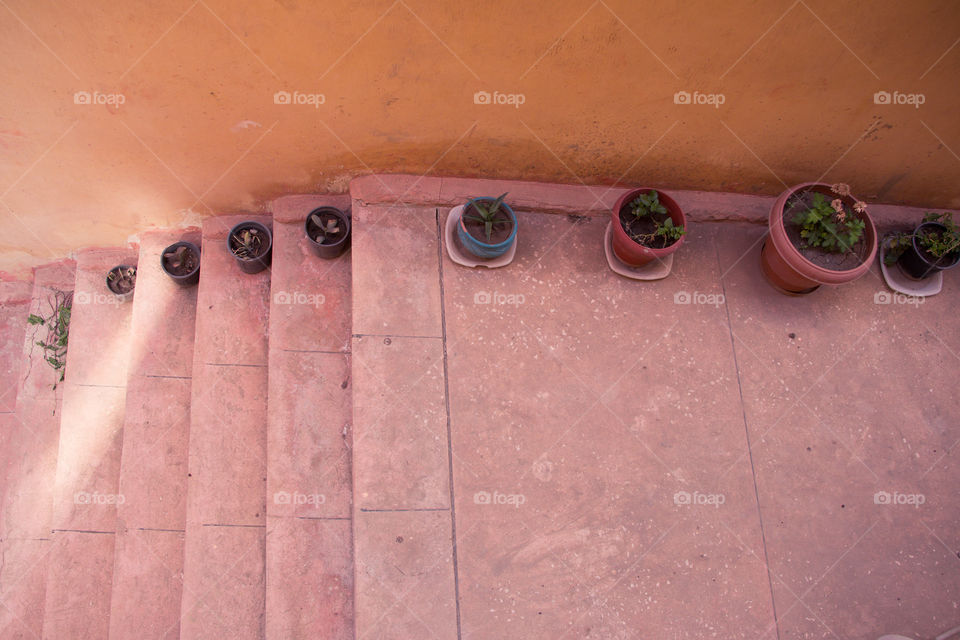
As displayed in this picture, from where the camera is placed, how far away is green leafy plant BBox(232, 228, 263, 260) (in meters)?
3.52

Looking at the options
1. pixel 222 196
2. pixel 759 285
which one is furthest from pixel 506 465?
pixel 222 196

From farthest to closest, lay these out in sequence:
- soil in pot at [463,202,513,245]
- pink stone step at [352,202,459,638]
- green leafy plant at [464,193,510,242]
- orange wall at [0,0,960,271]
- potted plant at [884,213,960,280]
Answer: potted plant at [884,213,960,280]
soil in pot at [463,202,513,245]
green leafy plant at [464,193,510,242]
pink stone step at [352,202,459,638]
orange wall at [0,0,960,271]

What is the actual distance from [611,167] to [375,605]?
2.73m

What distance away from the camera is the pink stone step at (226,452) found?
3.05 metres

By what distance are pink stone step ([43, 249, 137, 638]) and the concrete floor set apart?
196 centimetres

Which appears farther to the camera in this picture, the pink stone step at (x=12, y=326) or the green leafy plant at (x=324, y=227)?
the pink stone step at (x=12, y=326)

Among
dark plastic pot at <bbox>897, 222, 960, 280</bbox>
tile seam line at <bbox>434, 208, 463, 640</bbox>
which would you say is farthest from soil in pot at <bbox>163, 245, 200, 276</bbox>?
dark plastic pot at <bbox>897, 222, 960, 280</bbox>

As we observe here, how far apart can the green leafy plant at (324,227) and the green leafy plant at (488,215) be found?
0.83 meters

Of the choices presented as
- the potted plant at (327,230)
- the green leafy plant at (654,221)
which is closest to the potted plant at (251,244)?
the potted plant at (327,230)

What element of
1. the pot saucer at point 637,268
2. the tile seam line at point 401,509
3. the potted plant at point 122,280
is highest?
the potted plant at point 122,280

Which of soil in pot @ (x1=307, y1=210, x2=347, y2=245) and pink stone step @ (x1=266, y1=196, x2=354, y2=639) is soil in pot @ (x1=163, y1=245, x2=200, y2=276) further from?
soil in pot @ (x1=307, y1=210, x2=347, y2=245)

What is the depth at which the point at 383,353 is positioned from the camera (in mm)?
3023

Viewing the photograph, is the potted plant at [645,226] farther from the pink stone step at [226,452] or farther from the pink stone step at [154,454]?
the pink stone step at [154,454]

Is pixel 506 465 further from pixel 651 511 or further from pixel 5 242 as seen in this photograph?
pixel 5 242
